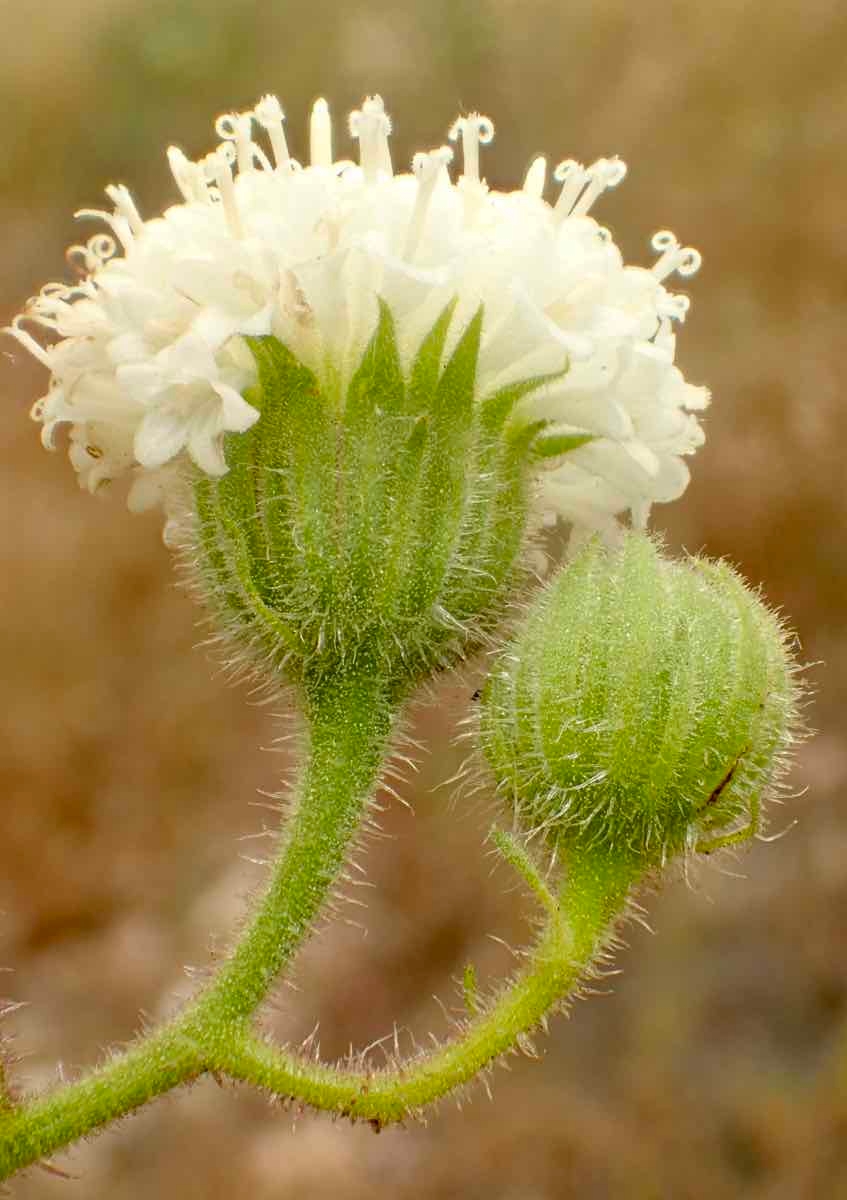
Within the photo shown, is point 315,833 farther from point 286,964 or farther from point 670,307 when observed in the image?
point 670,307

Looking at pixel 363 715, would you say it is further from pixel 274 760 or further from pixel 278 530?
pixel 274 760

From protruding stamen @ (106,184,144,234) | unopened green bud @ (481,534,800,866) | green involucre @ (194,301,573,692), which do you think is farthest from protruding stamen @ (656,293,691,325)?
protruding stamen @ (106,184,144,234)

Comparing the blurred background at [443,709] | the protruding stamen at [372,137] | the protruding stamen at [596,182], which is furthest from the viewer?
the blurred background at [443,709]

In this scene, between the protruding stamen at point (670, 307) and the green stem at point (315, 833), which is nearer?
the green stem at point (315, 833)

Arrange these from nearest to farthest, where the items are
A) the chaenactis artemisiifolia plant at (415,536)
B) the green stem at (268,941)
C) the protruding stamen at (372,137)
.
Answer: the green stem at (268,941)
the chaenactis artemisiifolia plant at (415,536)
the protruding stamen at (372,137)

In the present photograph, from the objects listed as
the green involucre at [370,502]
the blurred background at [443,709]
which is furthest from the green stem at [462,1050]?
the blurred background at [443,709]

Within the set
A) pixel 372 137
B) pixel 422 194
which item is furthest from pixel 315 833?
pixel 372 137

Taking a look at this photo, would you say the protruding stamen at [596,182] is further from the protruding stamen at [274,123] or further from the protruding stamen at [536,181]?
the protruding stamen at [274,123]

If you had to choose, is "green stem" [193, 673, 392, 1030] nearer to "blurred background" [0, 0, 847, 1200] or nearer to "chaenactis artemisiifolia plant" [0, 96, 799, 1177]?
"chaenactis artemisiifolia plant" [0, 96, 799, 1177]
